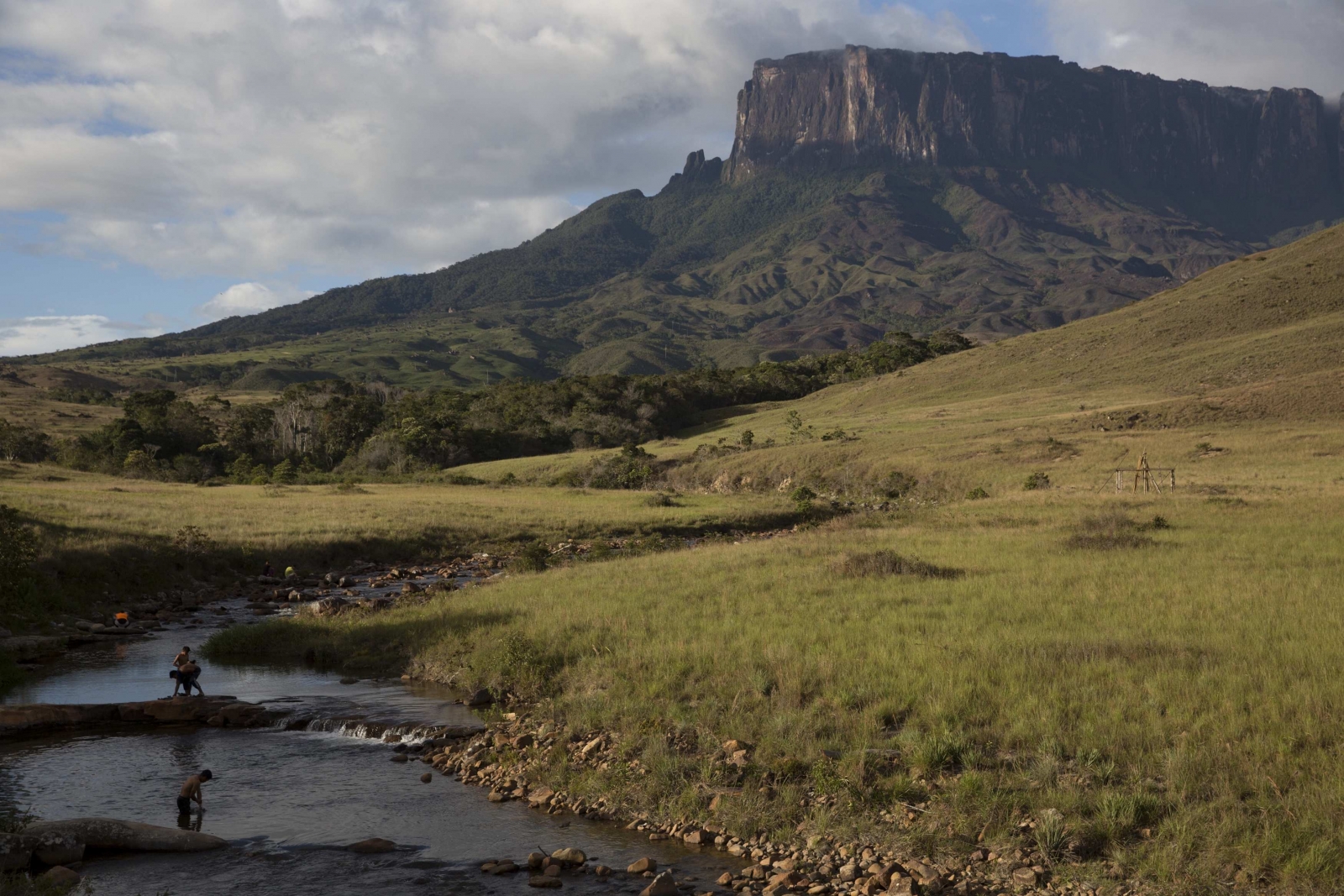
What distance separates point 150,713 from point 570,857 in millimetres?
11298

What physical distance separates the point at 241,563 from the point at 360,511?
561 inches

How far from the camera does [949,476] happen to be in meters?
60.7

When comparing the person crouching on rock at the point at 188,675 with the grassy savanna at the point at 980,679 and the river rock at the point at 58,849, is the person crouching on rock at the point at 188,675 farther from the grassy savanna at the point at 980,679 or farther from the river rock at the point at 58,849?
the river rock at the point at 58,849

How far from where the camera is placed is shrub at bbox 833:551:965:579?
26359mm

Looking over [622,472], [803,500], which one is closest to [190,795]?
[803,500]

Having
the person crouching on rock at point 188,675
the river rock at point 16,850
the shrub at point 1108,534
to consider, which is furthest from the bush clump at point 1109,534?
the river rock at point 16,850

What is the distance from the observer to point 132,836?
12930mm

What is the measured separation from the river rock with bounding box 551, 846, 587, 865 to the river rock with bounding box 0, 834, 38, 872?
6588mm

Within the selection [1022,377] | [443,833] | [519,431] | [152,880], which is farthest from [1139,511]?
[519,431]

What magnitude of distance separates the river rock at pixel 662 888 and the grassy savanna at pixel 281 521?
24.1 meters

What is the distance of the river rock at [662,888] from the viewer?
11047 mm

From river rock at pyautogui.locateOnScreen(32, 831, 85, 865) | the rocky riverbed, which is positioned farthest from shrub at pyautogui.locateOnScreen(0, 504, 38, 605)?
the rocky riverbed

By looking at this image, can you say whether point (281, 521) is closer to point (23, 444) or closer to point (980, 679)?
point (980, 679)

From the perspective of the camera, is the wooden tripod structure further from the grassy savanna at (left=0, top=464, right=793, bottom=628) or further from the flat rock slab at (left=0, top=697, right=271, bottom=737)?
the flat rock slab at (left=0, top=697, right=271, bottom=737)
